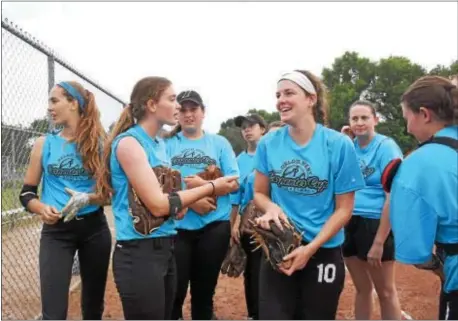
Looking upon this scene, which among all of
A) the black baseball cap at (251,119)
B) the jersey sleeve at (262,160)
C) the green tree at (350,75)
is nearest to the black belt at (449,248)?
the jersey sleeve at (262,160)

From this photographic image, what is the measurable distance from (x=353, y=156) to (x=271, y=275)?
86 centimetres

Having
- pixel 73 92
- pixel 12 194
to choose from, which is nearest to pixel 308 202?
pixel 73 92

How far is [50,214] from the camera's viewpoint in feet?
11.6

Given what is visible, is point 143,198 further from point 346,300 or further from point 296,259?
point 346,300

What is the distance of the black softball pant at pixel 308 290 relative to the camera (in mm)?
2973

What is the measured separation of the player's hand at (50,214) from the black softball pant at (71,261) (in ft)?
0.24

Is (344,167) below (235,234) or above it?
above

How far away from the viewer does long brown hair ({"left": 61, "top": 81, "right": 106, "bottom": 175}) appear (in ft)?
12.2

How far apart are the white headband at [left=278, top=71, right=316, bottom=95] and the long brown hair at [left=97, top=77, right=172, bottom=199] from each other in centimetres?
72

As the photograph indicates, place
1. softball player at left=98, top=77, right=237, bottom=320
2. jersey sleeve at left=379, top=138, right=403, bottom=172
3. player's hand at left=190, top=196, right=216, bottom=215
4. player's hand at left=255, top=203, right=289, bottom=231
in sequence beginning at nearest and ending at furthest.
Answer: softball player at left=98, top=77, right=237, bottom=320 < player's hand at left=255, top=203, right=289, bottom=231 < player's hand at left=190, top=196, right=216, bottom=215 < jersey sleeve at left=379, top=138, right=403, bottom=172

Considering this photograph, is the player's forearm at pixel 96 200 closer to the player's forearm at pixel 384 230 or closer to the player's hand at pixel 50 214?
the player's hand at pixel 50 214

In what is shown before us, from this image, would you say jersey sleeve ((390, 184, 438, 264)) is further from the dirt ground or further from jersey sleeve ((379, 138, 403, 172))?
the dirt ground

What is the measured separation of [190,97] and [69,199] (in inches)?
59.6

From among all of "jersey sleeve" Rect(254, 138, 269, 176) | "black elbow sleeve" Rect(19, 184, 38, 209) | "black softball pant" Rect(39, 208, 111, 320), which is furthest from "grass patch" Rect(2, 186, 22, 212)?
"jersey sleeve" Rect(254, 138, 269, 176)
